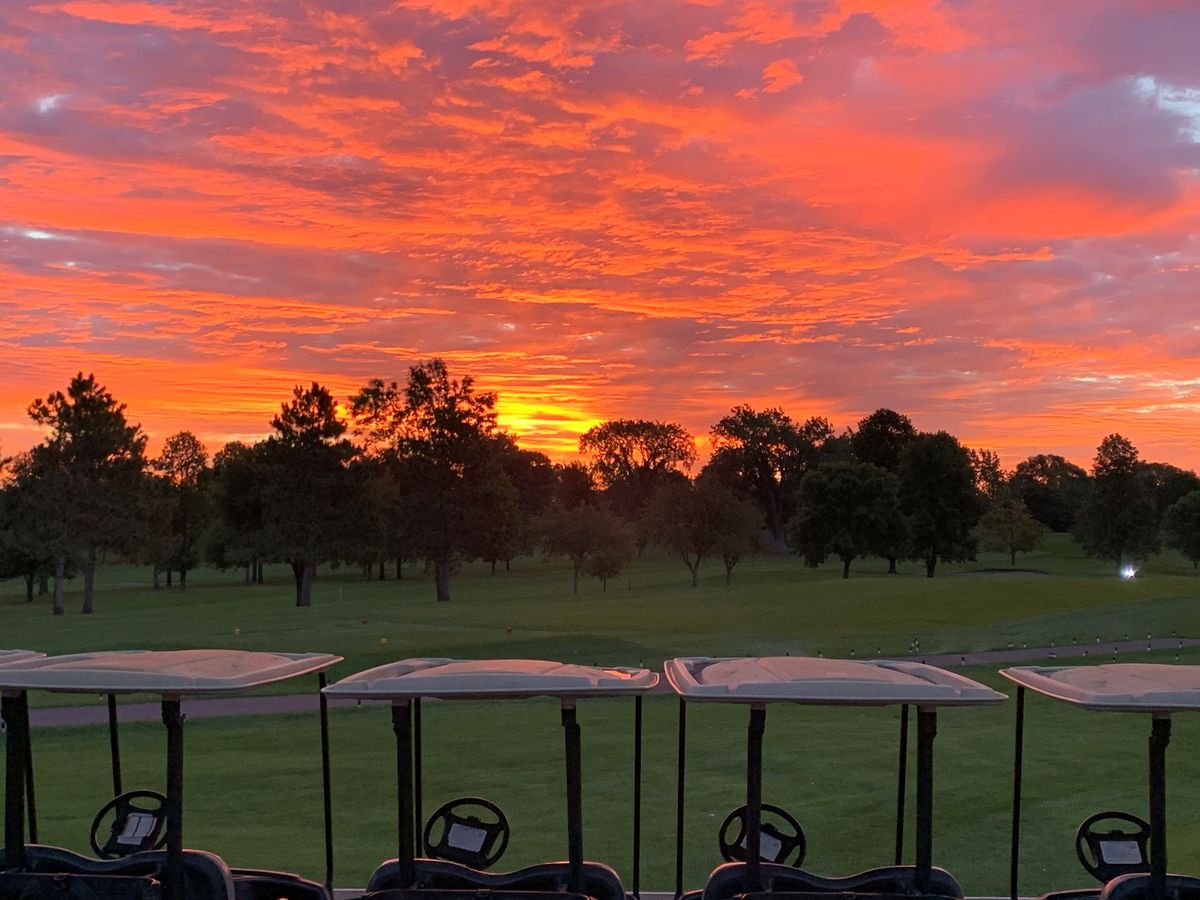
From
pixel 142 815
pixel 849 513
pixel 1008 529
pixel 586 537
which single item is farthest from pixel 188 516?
pixel 142 815

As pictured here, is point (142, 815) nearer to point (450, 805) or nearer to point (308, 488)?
point (450, 805)

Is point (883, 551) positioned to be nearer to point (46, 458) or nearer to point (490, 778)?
point (46, 458)

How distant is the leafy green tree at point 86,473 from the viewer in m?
65.1

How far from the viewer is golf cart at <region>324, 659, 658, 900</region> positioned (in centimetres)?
498

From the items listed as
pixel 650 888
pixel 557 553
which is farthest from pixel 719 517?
pixel 650 888

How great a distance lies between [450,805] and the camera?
6.11m

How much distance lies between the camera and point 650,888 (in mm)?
9758

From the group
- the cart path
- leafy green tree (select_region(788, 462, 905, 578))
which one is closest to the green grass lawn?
the cart path

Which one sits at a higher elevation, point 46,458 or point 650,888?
point 46,458

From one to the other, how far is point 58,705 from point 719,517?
5190cm

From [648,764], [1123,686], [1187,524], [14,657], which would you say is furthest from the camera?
[1187,524]

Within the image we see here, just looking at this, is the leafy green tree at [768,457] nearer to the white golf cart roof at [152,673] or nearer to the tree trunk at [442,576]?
the tree trunk at [442,576]

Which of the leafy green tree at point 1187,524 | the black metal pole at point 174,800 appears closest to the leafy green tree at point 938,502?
the leafy green tree at point 1187,524

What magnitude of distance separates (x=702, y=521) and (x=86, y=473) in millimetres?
34294
